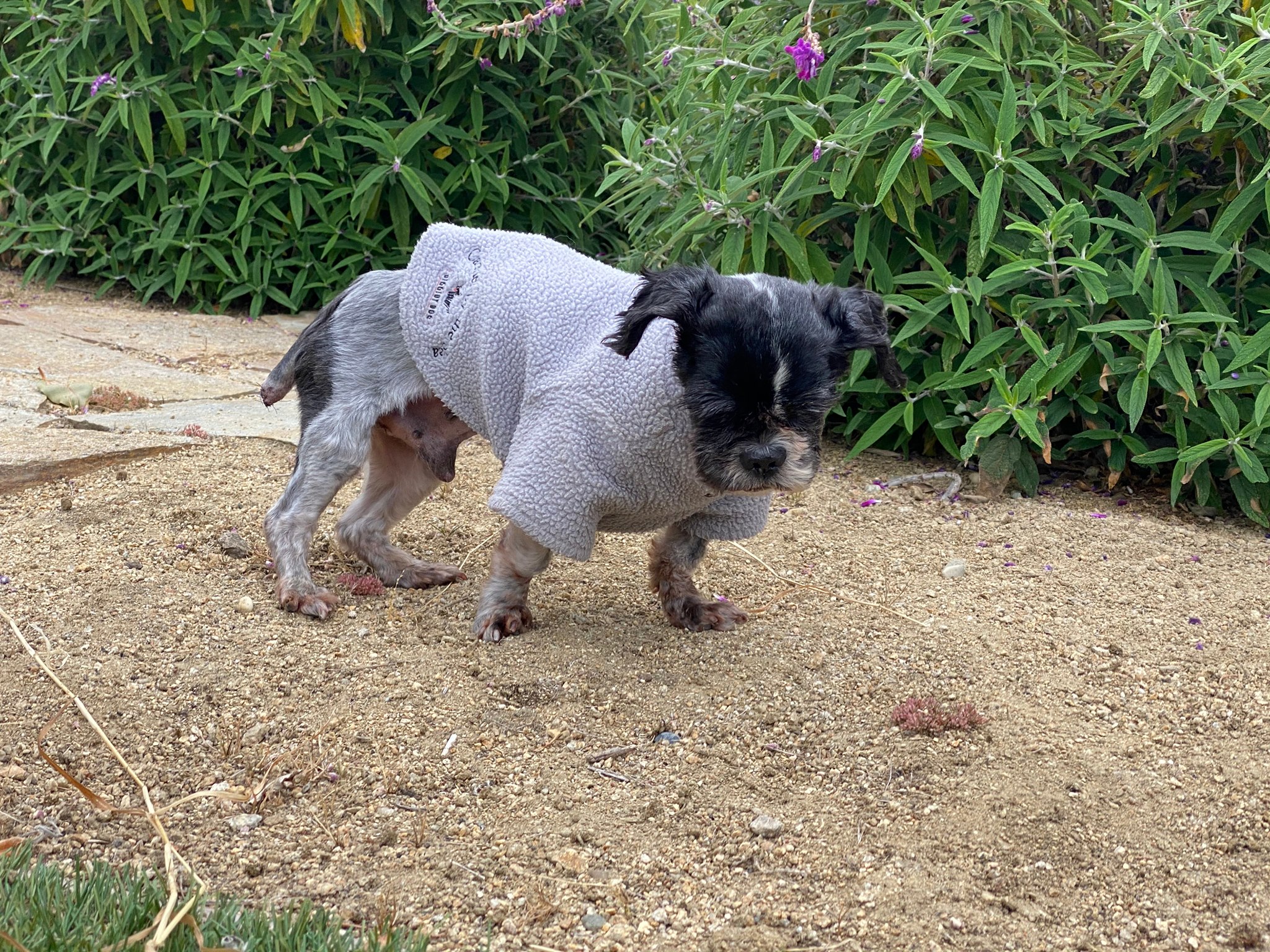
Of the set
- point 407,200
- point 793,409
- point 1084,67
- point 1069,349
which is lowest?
point 407,200

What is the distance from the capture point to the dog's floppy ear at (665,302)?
143 inches

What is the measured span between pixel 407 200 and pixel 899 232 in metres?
3.92

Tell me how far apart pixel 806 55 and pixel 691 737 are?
3198 millimetres

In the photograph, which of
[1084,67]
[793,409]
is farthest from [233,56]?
[793,409]

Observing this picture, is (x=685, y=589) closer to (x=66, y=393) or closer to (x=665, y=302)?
(x=665, y=302)

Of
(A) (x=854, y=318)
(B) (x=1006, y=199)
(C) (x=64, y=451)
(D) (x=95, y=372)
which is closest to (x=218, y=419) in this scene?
(C) (x=64, y=451)

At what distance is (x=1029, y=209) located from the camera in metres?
5.87

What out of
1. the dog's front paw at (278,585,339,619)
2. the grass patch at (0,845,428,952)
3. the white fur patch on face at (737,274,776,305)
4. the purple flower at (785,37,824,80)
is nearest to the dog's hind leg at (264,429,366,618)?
the dog's front paw at (278,585,339,619)

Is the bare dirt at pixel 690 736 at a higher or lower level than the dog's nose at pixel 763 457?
lower

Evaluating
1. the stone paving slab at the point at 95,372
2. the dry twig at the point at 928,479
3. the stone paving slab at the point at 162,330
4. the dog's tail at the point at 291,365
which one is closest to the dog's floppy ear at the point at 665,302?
the dog's tail at the point at 291,365

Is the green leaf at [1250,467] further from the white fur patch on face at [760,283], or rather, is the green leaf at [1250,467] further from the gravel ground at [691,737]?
the white fur patch on face at [760,283]

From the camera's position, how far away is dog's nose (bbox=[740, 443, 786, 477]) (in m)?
3.62

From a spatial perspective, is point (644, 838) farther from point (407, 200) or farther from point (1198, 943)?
point (407, 200)

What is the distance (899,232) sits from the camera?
6.03 metres
